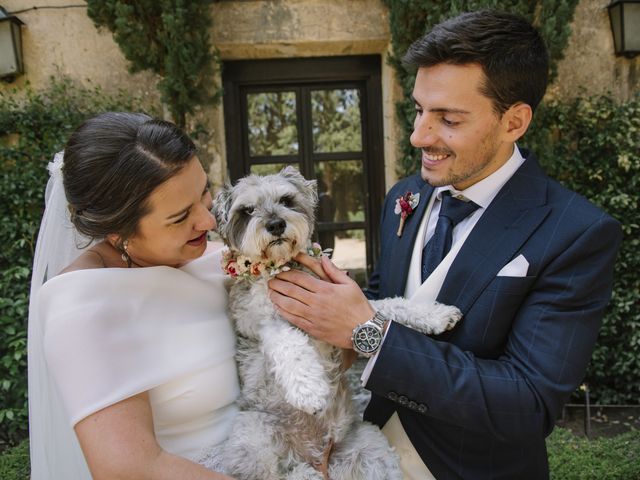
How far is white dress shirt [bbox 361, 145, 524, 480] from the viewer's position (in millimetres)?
2152

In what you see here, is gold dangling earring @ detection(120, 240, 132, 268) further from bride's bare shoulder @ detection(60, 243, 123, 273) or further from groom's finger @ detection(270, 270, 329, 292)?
groom's finger @ detection(270, 270, 329, 292)

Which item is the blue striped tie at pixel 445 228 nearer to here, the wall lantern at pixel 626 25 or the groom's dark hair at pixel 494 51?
the groom's dark hair at pixel 494 51

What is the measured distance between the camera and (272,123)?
18.0 feet

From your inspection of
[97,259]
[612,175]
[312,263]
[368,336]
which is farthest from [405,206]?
[612,175]

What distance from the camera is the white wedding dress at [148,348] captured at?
1699 mm

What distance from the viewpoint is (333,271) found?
7.61 feet

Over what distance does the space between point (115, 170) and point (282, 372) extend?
1.07 m

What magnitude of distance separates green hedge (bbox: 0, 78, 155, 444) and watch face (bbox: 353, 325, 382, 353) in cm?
401

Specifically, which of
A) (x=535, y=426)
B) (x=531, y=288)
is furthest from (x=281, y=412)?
(x=531, y=288)

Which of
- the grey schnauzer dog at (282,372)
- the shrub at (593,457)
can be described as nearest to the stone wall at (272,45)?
the grey schnauzer dog at (282,372)

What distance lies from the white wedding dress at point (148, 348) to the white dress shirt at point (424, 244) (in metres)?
0.79

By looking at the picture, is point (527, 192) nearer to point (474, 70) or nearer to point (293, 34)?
point (474, 70)

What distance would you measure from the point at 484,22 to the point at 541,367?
4.48ft

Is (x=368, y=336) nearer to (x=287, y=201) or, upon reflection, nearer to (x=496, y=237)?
(x=496, y=237)
